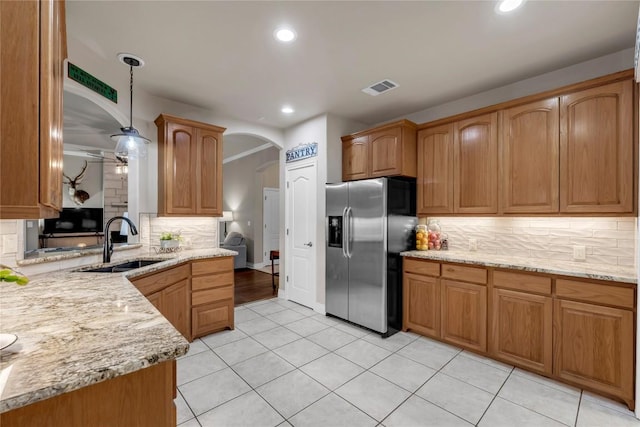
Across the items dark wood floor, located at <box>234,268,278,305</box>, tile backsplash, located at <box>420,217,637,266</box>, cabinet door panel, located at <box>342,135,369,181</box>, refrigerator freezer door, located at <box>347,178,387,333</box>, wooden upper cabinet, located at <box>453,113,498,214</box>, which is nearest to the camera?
tile backsplash, located at <box>420,217,637,266</box>

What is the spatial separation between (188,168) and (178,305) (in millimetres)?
1536

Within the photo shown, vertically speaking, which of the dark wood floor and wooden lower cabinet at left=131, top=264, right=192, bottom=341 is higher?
wooden lower cabinet at left=131, top=264, right=192, bottom=341

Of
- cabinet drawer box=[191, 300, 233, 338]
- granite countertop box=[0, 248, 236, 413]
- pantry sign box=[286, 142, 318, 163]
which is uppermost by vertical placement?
pantry sign box=[286, 142, 318, 163]

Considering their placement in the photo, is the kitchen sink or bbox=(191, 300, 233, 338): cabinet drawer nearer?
the kitchen sink

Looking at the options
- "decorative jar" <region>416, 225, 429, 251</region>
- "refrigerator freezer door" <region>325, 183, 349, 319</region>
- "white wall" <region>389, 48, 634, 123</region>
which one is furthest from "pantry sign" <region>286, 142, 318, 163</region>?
"decorative jar" <region>416, 225, 429, 251</region>

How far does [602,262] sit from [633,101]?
1333 millimetres

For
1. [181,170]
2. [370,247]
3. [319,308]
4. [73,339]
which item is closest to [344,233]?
[370,247]

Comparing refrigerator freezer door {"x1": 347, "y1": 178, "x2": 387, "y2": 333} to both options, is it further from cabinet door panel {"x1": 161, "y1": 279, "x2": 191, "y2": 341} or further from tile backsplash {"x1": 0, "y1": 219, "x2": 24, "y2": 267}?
tile backsplash {"x1": 0, "y1": 219, "x2": 24, "y2": 267}

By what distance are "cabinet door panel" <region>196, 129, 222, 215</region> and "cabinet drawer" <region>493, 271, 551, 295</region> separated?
314 centimetres

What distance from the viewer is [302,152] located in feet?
13.9

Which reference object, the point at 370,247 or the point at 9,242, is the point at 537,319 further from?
the point at 9,242

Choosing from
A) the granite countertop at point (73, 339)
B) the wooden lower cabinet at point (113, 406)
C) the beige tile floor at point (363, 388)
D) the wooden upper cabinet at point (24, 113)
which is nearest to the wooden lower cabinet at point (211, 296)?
the beige tile floor at point (363, 388)

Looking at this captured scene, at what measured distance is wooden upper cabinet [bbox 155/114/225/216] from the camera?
3209 mm

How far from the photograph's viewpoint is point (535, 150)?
8.69 feet
